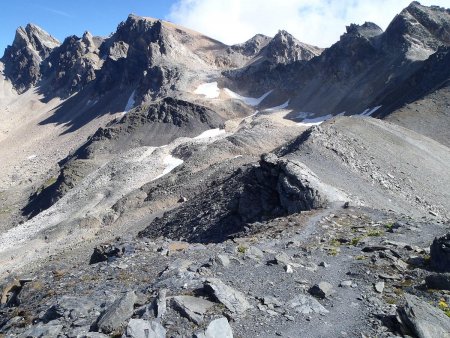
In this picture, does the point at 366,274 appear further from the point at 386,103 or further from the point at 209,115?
the point at 209,115

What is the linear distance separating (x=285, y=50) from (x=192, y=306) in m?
146

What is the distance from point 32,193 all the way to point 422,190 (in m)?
77.0

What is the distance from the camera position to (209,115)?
326 feet

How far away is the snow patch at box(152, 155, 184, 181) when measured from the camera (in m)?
70.7

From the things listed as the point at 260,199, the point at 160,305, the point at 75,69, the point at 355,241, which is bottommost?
the point at 260,199

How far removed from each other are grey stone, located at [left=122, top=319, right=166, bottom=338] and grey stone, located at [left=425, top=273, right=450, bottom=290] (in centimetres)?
902

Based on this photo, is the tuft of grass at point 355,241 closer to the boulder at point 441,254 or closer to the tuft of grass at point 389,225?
the tuft of grass at point 389,225

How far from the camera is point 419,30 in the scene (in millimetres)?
100250

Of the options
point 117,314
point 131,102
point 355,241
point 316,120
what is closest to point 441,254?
point 355,241

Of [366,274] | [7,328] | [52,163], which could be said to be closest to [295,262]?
[366,274]

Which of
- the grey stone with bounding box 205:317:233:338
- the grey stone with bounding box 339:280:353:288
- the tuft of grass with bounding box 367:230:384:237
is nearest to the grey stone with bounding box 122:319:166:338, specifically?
the grey stone with bounding box 205:317:233:338

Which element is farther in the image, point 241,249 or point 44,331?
point 241,249

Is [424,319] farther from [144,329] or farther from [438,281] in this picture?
[144,329]

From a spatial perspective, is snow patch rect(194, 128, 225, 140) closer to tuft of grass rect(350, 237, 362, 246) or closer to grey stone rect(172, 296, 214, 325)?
tuft of grass rect(350, 237, 362, 246)
